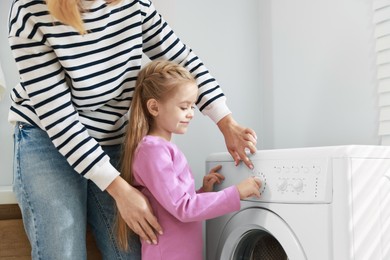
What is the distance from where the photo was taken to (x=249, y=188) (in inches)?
50.4

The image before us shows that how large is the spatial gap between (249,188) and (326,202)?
223mm

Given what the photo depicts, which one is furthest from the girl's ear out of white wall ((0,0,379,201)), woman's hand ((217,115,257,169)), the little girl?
white wall ((0,0,379,201))

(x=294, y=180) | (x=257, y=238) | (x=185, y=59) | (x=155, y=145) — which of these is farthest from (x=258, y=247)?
(x=185, y=59)

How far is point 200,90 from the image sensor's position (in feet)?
4.86

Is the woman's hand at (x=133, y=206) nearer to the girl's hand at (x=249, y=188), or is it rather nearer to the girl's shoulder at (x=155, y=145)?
the girl's shoulder at (x=155, y=145)

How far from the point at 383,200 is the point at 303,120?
32.3 inches

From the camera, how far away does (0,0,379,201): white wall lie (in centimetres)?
174

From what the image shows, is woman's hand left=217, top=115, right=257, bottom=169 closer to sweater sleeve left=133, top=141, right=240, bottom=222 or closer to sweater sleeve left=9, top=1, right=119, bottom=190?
sweater sleeve left=133, top=141, right=240, bottom=222

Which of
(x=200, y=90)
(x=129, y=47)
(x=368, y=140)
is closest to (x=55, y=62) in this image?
(x=129, y=47)

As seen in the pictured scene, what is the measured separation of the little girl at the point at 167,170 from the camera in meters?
1.25

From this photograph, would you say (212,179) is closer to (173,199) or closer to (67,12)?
(173,199)

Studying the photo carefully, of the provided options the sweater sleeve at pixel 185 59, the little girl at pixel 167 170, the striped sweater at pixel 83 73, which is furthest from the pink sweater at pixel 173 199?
the sweater sleeve at pixel 185 59

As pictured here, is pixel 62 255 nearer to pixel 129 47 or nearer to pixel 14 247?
pixel 14 247

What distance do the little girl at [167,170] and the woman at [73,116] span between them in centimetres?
5
